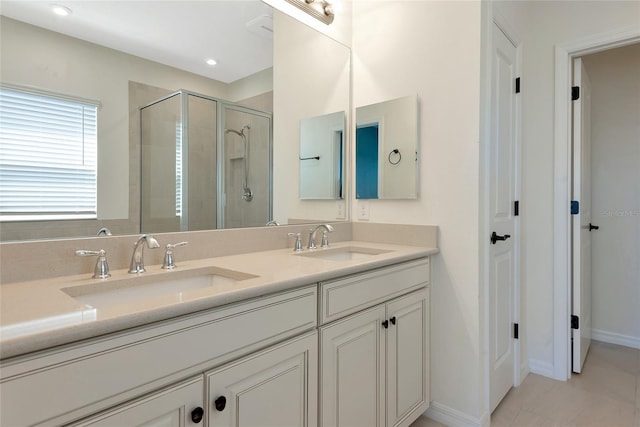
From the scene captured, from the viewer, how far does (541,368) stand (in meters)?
2.26

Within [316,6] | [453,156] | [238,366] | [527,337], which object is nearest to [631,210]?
[527,337]

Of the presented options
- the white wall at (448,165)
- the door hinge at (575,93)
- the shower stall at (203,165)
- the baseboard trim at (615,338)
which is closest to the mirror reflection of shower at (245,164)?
the shower stall at (203,165)

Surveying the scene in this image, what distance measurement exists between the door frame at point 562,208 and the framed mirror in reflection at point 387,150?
1.05 meters

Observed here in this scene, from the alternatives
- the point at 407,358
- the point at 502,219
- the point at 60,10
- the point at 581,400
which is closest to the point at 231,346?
the point at 407,358

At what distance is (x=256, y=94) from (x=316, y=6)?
687 mm

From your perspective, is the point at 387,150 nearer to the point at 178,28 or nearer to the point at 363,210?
the point at 363,210

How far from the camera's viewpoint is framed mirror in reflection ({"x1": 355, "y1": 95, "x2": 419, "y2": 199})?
6.14ft

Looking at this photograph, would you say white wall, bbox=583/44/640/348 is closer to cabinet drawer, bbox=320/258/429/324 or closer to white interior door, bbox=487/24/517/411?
white interior door, bbox=487/24/517/411

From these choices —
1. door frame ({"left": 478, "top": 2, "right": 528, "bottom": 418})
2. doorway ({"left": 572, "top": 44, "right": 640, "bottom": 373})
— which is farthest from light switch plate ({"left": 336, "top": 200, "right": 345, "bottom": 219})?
doorway ({"left": 572, "top": 44, "right": 640, "bottom": 373})

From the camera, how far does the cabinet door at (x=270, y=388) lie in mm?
Answer: 892

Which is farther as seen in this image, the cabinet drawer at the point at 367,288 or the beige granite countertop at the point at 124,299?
the cabinet drawer at the point at 367,288

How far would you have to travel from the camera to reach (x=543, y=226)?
7.43ft

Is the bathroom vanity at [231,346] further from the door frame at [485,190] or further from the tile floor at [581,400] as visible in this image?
the tile floor at [581,400]

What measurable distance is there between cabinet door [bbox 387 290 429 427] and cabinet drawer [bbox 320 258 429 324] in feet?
0.19
